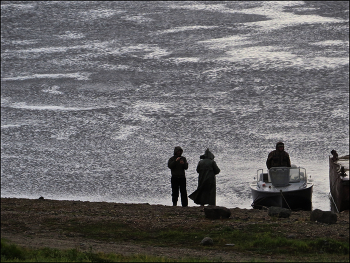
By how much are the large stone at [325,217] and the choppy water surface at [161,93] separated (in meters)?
7.14

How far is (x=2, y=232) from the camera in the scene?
474 inches

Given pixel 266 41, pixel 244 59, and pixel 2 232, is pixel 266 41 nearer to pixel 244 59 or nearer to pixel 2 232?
pixel 244 59

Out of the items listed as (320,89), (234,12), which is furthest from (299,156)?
(234,12)

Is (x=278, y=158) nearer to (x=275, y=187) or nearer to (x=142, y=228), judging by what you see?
(x=275, y=187)

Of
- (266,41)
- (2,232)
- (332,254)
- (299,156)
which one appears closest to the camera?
(332,254)

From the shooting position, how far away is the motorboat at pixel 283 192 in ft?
56.3

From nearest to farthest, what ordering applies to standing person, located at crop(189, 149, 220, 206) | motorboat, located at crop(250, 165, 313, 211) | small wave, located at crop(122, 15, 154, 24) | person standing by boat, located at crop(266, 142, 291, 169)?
standing person, located at crop(189, 149, 220, 206) → person standing by boat, located at crop(266, 142, 291, 169) → motorboat, located at crop(250, 165, 313, 211) → small wave, located at crop(122, 15, 154, 24)

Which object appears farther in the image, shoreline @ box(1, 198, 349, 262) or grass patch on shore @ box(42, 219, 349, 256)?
shoreline @ box(1, 198, 349, 262)

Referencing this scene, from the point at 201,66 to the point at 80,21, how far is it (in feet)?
42.5

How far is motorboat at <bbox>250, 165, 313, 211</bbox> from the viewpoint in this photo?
56.3ft

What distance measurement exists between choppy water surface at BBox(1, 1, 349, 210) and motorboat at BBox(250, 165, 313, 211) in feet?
7.28

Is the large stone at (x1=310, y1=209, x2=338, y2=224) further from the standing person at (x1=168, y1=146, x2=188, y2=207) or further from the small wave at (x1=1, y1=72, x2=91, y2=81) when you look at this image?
the small wave at (x1=1, y1=72, x2=91, y2=81)

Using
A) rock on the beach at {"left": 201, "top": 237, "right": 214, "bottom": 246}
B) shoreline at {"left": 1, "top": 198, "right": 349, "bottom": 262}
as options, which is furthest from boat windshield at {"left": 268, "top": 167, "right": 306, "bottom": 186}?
rock on the beach at {"left": 201, "top": 237, "right": 214, "bottom": 246}

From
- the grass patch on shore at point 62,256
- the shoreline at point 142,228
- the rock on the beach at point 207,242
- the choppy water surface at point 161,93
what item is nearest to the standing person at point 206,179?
the shoreline at point 142,228
